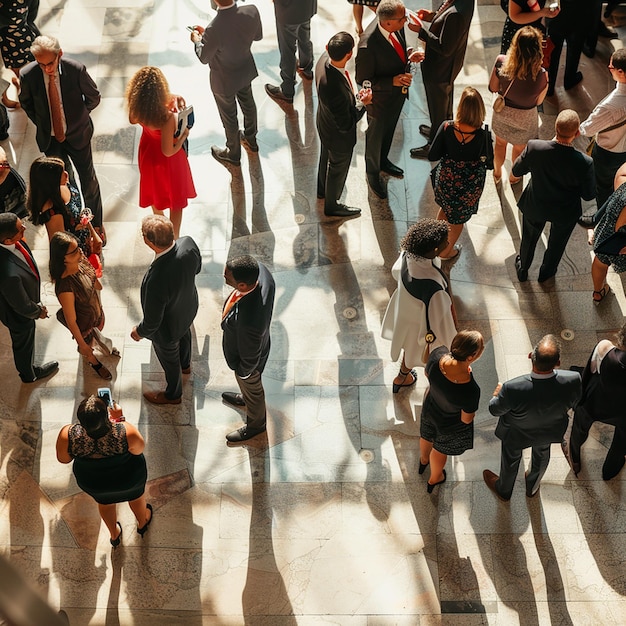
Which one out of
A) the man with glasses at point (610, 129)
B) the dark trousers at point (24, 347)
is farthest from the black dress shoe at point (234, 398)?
the man with glasses at point (610, 129)

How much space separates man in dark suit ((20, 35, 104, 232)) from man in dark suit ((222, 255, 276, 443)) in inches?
83.0

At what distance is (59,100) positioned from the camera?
589 centimetres

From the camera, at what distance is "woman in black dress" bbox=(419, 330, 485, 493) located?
14.2 ft

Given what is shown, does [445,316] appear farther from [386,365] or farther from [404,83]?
[404,83]

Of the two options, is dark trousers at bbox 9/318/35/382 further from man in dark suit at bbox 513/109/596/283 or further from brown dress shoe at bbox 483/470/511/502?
man in dark suit at bbox 513/109/596/283

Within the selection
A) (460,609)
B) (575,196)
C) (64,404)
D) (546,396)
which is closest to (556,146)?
(575,196)

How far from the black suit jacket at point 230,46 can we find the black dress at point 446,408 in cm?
308

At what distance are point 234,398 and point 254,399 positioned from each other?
1.50 ft

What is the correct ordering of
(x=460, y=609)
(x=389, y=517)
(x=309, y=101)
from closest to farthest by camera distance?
(x=460, y=609), (x=389, y=517), (x=309, y=101)

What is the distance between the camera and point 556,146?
5.43 m

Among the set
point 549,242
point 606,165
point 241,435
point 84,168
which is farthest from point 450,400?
point 84,168

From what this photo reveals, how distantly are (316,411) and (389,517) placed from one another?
2.97 ft

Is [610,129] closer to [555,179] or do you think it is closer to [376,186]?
[555,179]

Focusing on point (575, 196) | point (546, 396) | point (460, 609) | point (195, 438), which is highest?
point (575, 196)
